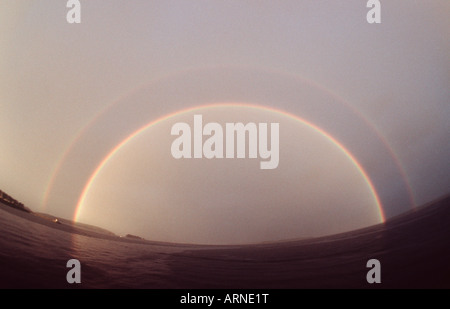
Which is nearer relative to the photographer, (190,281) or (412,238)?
(190,281)

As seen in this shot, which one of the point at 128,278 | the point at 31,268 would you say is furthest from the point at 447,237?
the point at 31,268

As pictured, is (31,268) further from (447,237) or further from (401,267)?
(447,237)

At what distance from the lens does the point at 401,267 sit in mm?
7133

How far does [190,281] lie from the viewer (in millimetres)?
6539

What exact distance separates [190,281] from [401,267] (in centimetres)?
692
